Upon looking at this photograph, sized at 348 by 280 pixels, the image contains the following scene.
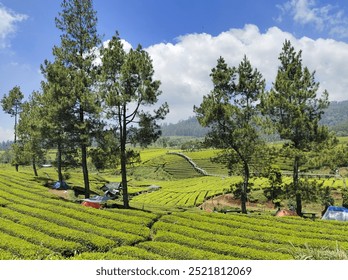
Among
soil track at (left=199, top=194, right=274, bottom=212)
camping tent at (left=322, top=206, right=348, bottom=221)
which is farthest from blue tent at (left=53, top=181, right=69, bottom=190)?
camping tent at (left=322, top=206, right=348, bottom=221)

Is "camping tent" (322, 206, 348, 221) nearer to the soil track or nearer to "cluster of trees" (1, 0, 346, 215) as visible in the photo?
"cluster of trees" (1, 0, 346, 215)

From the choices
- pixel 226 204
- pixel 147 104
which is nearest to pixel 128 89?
pixel 147 104

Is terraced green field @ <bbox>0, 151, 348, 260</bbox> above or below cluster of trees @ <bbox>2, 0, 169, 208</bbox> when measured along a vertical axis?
below

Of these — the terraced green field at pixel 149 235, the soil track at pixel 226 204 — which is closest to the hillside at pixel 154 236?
the terraced green field at pixel 149 235

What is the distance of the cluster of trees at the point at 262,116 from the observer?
1159 inches

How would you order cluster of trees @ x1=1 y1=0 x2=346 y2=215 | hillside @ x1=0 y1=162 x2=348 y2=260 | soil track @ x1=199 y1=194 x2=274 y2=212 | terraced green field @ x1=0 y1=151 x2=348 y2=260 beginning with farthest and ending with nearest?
soil track @ x1=199 y1=194 x2=274 y2=212 < cluster of trees @ x1=1 y1=0 x2=346 y2=215 < terraced green field @ x1=0 y1=151 x2=348 y2=260 < hillside @ x1=0 y1=162 x2=348 y2=260

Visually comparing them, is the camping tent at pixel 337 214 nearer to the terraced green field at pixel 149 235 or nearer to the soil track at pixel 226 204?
the terraced green field at pixel 149 235

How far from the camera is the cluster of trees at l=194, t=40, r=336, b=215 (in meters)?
29.4

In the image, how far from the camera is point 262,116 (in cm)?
3059

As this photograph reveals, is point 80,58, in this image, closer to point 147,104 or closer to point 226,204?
point 147,104
